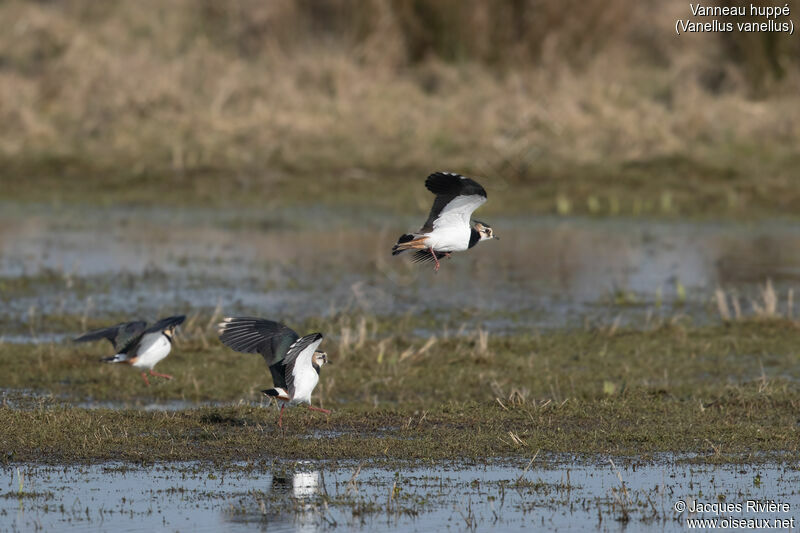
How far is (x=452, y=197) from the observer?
8.96 meters

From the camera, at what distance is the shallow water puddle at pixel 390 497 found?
24.5 feet

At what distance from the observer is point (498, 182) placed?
22.3 meters

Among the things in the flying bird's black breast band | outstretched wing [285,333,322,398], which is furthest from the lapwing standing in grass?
the flying bird's black breast band

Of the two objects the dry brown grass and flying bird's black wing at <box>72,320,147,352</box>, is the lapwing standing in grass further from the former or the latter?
the dry brown grass

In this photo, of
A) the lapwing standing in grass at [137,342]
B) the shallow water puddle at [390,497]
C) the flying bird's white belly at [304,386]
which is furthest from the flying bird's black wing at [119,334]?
the shallow water puddle at [390,497]

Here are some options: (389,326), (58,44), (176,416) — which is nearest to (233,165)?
(58,44)

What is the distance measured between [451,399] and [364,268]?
6157 mm

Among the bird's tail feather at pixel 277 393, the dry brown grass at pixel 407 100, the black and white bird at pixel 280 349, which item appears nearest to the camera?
the bird's tail feather at pixel 277 393

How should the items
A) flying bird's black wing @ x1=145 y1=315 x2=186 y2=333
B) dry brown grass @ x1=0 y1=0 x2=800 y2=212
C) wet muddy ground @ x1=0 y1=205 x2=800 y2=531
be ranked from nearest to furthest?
Answer: wet muddy ground @ x1=0 y1=205 x2=800 y2=531 < flying bird's black wing @ x1=145 y1=315 x2=186 y2=333 < dry brown grass @ x1=0 y1=0 x2=800 y2=212

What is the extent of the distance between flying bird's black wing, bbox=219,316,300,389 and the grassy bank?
19.0 inches

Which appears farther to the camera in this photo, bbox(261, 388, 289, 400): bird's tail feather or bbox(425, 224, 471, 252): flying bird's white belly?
bbox(425, 224, 471, 252): flying bird's white belly

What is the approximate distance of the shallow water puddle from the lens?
295 inches

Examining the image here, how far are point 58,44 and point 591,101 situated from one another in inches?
400

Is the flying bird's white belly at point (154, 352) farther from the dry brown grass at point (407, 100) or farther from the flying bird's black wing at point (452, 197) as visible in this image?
the dry brown grass at point (407, 100)
